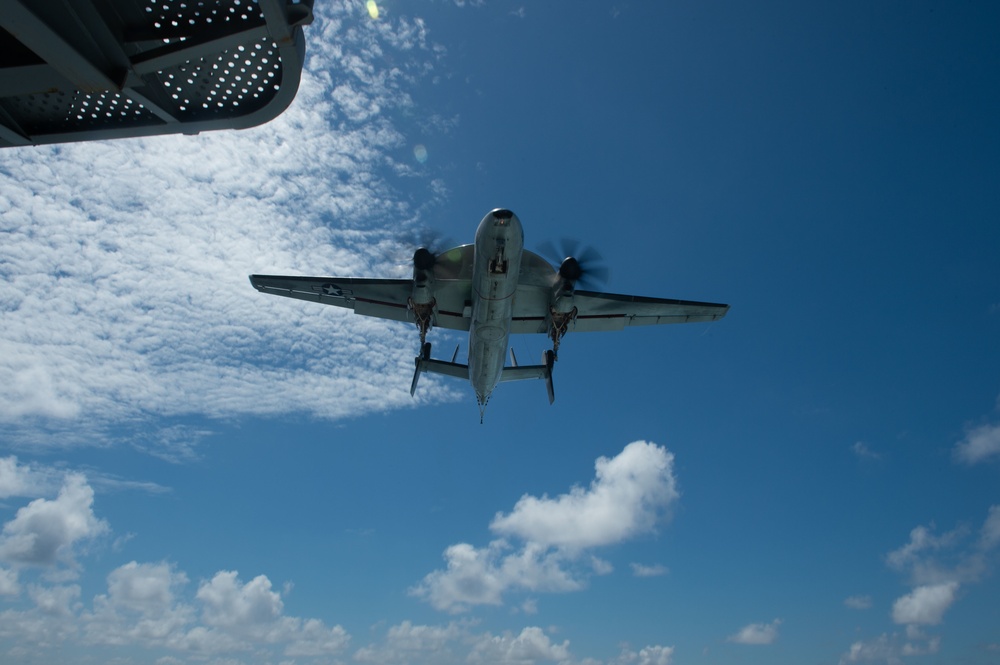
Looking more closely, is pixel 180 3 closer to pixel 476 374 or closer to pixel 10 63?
pixel 10 63

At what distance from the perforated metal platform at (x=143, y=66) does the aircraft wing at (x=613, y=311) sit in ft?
68.4

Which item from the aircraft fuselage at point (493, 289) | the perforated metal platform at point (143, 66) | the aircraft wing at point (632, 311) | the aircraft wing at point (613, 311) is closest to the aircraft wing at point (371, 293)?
the aircraft wing at point (613, 311)

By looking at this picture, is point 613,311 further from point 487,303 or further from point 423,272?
point 423,272

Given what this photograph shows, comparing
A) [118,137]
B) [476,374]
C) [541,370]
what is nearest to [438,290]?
[476,374]

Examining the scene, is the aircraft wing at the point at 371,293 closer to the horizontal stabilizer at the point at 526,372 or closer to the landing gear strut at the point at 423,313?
the landing gear strut at the point at 423,313

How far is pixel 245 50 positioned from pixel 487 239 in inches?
617

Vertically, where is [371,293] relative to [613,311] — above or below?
below

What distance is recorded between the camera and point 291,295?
88.6 feet

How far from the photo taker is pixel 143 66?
4605mm

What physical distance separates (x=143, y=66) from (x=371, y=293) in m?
23.1

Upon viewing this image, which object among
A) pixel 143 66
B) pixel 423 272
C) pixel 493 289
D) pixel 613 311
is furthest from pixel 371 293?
pixel 143 66

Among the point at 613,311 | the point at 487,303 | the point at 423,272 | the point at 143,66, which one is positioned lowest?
the point at 143,66

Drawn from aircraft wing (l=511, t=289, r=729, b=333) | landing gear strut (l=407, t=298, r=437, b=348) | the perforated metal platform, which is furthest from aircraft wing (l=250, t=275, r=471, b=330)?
the perforated metal platform

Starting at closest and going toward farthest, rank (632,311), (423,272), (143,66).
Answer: (143,66)
(423,272)
(632,311)
